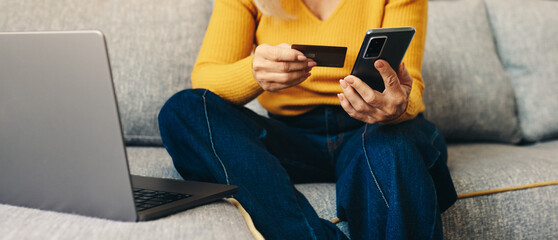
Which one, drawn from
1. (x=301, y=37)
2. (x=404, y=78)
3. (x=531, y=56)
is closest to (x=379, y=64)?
(x=404, y=78)

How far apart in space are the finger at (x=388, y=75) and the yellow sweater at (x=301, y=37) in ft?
0.62

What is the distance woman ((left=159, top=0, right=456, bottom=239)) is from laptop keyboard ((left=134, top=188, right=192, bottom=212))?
153 millimetres

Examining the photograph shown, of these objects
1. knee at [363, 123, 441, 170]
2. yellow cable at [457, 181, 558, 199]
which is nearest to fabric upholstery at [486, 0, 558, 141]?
yellow cable at [457, 181, 558, 199]

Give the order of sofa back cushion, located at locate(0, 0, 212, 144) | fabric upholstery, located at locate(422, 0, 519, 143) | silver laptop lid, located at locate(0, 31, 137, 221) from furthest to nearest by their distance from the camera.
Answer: fabric upholstery, located at locate(422, 0, 519, 143)
sofa back cushion, located at locate(0, 0, 212, 144)
silver laptop lid, located at locate(0, 31, 137, 221)

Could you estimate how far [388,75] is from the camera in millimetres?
846

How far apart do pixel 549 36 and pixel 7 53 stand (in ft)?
5.23

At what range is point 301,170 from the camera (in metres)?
1.09

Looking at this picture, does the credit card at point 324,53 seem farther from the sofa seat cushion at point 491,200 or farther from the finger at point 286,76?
the sofa seat cushion at point 491,200

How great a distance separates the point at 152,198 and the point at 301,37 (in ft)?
1.91

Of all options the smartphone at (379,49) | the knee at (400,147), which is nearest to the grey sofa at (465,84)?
the knee at (400,147)

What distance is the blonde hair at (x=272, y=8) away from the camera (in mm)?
1132

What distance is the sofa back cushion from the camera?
4.55 feet

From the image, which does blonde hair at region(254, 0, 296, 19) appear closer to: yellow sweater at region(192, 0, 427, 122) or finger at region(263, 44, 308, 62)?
yellow sweater at region(192, 0, 427, 122)

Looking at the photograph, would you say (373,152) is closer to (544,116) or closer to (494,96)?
(494,96)
